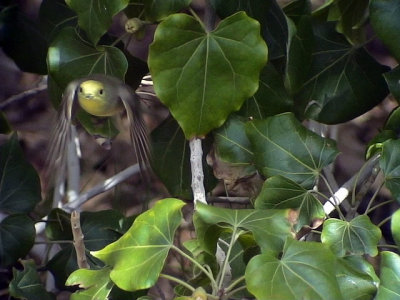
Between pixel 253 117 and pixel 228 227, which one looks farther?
pixel 253 117

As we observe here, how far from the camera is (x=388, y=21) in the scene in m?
0.99

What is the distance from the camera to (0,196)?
1.26 meters

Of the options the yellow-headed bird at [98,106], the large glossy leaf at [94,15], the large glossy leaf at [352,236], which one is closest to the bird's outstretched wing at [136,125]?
the yellow-headed bird at [98,106]

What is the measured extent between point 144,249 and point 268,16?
1.50ft

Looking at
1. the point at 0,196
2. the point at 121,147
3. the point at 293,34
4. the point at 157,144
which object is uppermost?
the point at 293,34

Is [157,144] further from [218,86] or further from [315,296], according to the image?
[315,296]

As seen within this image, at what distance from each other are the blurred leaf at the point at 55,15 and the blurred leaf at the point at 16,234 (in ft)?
1.01

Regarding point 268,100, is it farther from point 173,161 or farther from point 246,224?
point 246,224

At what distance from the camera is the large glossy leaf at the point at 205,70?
967 mm

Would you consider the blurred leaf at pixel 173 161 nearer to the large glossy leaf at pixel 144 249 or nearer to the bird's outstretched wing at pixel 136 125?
the bird's outstretched wing at pixel 136 125

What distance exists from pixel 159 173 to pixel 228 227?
35cm

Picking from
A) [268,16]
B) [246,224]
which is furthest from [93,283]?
[268,16]

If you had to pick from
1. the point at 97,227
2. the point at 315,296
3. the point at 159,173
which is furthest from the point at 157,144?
the point at 315,296

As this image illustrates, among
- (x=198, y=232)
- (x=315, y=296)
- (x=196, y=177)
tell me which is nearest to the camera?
(x=315, y=296)
